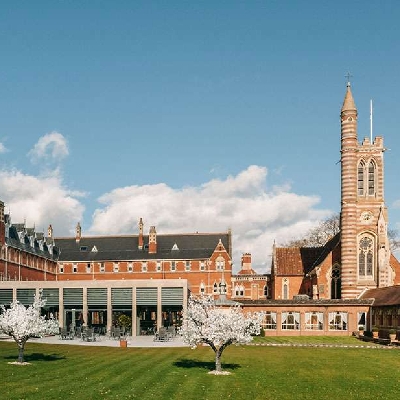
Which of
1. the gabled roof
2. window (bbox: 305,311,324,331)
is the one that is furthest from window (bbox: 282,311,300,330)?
the gabled roof

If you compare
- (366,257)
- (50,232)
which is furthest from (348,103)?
(50,232)

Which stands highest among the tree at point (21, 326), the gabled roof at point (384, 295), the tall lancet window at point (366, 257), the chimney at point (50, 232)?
the chimney at point (50, 232)

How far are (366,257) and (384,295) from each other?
8.91 meters

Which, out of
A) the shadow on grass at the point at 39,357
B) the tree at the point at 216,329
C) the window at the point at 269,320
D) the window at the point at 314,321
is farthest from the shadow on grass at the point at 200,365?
the window at the point at 314,321

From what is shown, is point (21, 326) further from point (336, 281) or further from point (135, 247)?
point (135, 247)

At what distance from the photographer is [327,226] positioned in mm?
95125

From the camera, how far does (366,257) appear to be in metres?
66.3

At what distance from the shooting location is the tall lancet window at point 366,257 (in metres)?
66.1

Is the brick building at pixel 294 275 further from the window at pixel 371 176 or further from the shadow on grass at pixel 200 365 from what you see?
the shadow on grass at pixel 200 365

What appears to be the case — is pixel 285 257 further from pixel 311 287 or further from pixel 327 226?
pixel 327 226

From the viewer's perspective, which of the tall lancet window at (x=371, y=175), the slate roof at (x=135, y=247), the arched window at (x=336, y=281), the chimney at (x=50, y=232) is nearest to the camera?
the tall lancet window at (x=371, y=175)

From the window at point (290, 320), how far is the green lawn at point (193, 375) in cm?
2133

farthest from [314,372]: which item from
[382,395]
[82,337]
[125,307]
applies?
[125,307]

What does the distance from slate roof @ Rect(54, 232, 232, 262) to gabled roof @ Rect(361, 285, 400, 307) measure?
2848 centimetres
